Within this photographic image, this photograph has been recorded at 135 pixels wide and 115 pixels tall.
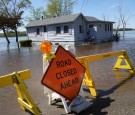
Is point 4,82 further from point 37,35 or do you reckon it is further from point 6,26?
point 6,26

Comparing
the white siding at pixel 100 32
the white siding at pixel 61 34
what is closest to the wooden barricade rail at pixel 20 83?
the white siding at pixel 61 34

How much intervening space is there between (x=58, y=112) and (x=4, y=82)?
1.43m

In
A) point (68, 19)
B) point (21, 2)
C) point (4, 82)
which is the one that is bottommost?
point (4, 82)

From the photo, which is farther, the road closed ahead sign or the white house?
the white house

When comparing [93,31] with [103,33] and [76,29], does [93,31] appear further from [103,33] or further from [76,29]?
[76,29]

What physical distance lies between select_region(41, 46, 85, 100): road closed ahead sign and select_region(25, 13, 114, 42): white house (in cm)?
2485

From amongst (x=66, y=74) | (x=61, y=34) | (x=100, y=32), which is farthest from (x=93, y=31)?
(x=66, y=74)

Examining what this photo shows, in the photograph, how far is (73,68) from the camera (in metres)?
5.96

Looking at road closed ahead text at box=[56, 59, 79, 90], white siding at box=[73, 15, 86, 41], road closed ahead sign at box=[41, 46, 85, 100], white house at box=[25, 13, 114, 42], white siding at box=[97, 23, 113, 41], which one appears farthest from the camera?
white siding at box=[97, 23, 113, 41]

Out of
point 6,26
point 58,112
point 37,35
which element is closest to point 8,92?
point 58,112

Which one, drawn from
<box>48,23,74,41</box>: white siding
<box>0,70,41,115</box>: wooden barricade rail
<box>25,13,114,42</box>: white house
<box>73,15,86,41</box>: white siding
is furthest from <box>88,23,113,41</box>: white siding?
<box>0,70,41,115</box>: wooden barricade rail

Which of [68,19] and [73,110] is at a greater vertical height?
[68,19]

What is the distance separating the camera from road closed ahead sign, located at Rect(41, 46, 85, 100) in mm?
5383

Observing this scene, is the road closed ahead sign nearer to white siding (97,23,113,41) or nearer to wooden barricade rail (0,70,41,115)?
wooden barricade rail (0,70,41,115)
